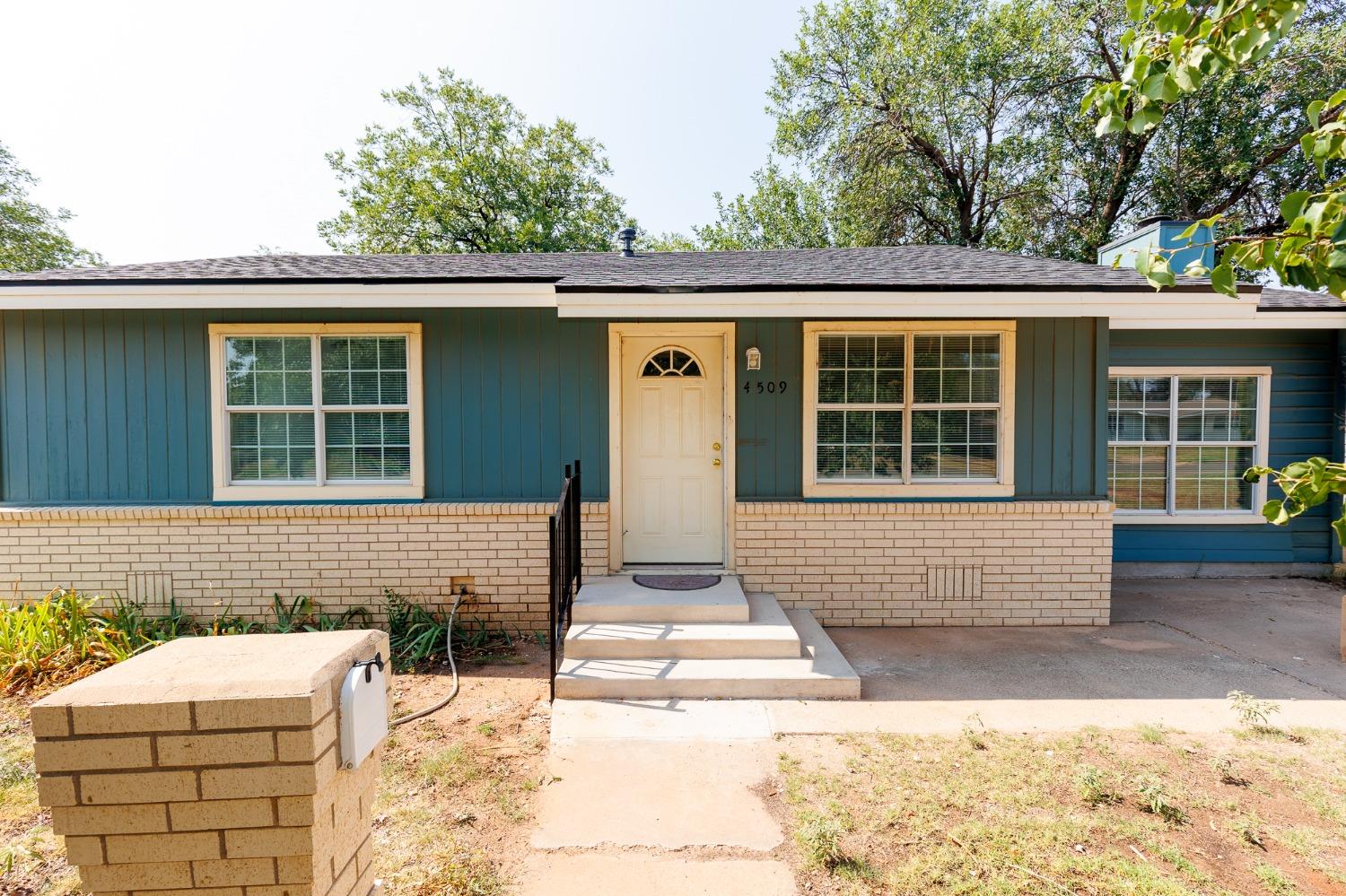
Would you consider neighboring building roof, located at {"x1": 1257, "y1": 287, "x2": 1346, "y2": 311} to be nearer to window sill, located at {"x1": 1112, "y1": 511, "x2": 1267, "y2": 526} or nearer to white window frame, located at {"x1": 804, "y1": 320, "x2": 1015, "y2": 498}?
window sill, located at {"x1": 1112, "y1": 511, "x2": 1267, "y2": 526}

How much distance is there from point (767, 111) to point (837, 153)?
9.82ft

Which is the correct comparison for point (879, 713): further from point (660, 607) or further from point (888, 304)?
point (888, 304)

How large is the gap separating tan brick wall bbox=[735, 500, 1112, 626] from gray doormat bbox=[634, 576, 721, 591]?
0.33 m

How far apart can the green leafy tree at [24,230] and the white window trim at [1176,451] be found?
2972 centimetres

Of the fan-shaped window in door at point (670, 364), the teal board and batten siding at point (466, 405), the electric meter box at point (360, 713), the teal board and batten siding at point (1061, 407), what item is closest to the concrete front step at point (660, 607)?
the teal board and batten siding at point (466, 405)

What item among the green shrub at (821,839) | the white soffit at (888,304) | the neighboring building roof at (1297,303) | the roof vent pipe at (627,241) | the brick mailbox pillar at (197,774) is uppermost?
the roof vent pipe at (627,241)

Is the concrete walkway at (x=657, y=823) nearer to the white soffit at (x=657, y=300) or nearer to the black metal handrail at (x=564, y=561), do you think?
the black metal handrail at (x=564, y=561)

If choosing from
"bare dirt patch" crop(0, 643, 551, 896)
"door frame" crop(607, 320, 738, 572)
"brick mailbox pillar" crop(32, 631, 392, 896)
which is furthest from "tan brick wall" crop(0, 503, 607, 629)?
"brick mailbox pillar" crop(32, 631, 392, 896)

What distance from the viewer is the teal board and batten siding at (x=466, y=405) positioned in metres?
5.40

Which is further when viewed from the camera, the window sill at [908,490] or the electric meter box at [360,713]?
the window sill at [908,490]

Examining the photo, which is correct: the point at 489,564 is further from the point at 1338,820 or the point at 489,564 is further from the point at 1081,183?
the point at 1081,183

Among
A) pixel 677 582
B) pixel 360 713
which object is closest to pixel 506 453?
pixel 677 582

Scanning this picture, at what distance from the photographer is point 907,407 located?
555 centimetres

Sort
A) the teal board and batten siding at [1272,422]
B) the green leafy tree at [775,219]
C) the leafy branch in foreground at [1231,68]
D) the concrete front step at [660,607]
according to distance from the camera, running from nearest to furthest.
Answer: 1. the leafy branch in foreground at [1231,68]
2. the concrete front step at [660,607]
3. the teal board and batten siding at [1272,422]
4. the green leafy tree at [775,219]
